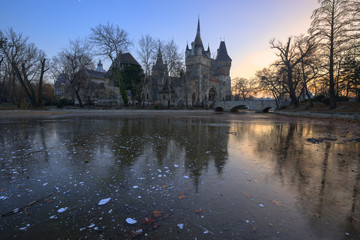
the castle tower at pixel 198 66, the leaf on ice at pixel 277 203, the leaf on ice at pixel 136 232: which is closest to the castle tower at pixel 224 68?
the castle tower at pixel 198 66

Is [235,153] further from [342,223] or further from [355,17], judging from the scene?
[355,17]

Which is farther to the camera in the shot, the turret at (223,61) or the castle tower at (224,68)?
the turret at (223,61)

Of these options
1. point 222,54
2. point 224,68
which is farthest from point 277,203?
point 222,54

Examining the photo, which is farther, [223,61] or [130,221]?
[223,61]

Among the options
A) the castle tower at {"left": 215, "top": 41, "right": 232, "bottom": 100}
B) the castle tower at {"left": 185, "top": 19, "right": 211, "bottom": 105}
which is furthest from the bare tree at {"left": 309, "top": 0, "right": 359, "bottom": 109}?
the castle tower at {"left": 215, "top": 41, "right": 232, "bottom": 100}

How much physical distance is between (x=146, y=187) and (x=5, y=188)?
2.44m

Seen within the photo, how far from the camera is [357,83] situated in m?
22.3

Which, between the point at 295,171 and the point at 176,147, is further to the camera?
the point at 176,147

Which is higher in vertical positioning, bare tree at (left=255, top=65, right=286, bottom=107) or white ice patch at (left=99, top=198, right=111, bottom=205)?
bare tree at (left=255, top=65, right=286, bottom=107)

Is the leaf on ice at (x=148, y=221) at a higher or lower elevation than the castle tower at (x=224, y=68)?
lower

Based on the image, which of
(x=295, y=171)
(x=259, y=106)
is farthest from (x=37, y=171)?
(x=259, y=106)

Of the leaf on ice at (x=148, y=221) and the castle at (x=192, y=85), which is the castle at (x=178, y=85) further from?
the leaf on ice at (x=148, y=221)

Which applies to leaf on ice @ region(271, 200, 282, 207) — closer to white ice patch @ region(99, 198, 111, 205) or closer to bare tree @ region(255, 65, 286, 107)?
white ice patch @ region(99, 198, 111, 205)

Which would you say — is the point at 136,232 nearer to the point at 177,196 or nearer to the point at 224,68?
the point at 177,196
